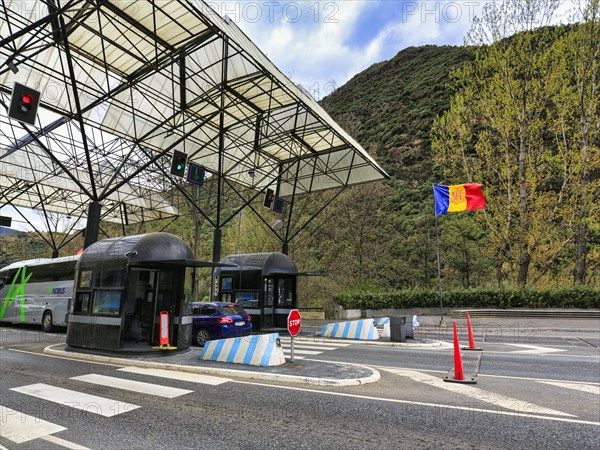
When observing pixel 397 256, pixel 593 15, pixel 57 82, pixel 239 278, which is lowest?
pixel 239 278

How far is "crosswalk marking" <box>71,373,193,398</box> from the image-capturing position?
6.96 m

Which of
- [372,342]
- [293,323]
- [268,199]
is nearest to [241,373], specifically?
[293,323]

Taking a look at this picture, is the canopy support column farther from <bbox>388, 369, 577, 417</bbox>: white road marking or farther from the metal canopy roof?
<bbox>388, 369, 577, 417</bbox>: white road marking

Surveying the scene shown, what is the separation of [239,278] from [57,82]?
1272 cm

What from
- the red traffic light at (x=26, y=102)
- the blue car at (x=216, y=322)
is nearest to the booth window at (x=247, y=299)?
the blue car at (x=216, y=322)

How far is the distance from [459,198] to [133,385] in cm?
1993

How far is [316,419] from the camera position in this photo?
5.38 metres

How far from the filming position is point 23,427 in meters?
5.20

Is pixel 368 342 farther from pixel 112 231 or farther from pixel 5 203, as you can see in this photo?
pixel 112 231

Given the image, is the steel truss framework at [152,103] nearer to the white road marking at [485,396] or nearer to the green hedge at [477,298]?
the green hedge at [477,298]

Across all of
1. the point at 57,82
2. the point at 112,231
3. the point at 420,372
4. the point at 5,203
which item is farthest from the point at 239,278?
the point at 112,231

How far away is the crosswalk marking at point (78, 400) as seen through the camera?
5.94 meters

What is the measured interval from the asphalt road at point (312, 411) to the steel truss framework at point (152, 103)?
32.4 ft

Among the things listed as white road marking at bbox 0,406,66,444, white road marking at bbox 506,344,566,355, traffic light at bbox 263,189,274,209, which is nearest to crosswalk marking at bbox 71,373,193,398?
white road marking at bbox 0,406,66,444
